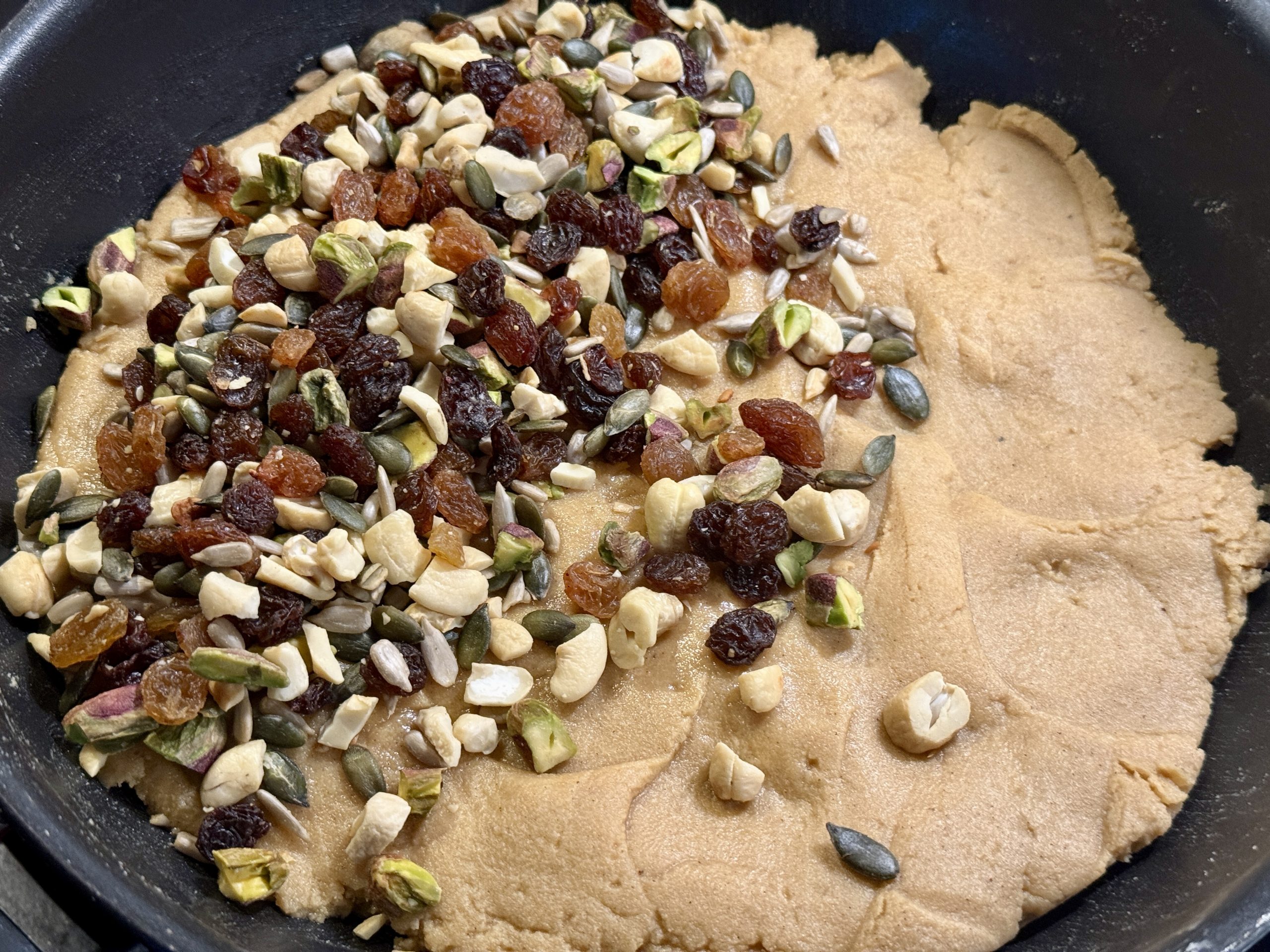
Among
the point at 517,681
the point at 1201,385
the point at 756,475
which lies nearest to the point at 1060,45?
the point at 1201,385

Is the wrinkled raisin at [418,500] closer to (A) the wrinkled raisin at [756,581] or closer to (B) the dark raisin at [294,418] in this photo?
(B) the dark raisin at [294,418]

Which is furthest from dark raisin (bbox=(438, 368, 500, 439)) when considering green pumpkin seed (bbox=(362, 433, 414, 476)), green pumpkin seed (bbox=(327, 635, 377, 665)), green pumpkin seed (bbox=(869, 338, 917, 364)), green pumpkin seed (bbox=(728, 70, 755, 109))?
green pumpkin seed (bbox=(728, 70, 755, 109))

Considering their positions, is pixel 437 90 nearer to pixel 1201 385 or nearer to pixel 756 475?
pixel 756 475

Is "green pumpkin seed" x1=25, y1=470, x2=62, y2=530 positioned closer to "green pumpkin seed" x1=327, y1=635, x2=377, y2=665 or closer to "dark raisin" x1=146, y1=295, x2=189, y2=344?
"dark raisin" x1=146, y1=295, x2=189, y2=344

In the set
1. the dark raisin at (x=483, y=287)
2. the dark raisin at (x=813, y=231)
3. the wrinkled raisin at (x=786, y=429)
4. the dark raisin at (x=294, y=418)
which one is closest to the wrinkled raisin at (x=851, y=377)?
the wrinkled raisin at (x=786, y=429)

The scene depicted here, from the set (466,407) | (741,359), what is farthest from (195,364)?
Result: (741,359)

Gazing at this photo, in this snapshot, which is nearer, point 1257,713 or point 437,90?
point 1257,713

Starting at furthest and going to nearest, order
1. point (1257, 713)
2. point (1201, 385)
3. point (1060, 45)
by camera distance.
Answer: point (1060, 45) → point (1201, 385) → point (1257, 713)
